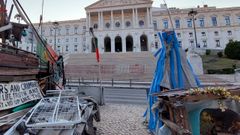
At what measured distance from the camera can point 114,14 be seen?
47.6 metres

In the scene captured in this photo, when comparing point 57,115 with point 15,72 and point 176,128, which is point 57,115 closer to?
point 15,72

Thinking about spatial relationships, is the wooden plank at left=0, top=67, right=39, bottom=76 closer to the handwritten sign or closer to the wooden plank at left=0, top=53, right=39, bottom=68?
the wooden plank at left=0, top=53, right=39, bottom=68

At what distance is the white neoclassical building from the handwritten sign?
39705mm

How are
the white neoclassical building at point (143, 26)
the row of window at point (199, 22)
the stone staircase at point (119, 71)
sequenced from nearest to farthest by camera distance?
1. the stone staircase at point (119, 71)
2. the white neoclassical building at point (143, 26)
3. the row of window at point (199, 22)

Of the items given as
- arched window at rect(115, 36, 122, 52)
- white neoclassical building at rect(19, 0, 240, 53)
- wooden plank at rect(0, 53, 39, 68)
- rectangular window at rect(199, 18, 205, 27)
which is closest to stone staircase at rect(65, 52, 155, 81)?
wooden plank at rect(0, 53, 39, 68)

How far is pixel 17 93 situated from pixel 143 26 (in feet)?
147

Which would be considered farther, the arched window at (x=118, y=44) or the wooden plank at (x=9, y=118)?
the arched window at (x=118, y=44)

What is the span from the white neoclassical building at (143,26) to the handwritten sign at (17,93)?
130 ft

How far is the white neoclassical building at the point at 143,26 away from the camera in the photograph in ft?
146

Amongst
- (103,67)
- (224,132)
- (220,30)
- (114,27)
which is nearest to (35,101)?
(224,132)

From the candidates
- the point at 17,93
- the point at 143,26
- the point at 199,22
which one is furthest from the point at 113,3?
the point at 17,93

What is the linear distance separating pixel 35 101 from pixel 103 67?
688 inches

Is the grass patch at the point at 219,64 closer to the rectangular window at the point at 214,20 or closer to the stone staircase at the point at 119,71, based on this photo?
the stone staircase at the point at 119,71

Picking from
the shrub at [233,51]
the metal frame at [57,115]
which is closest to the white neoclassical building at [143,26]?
the shrub at [233,51]
